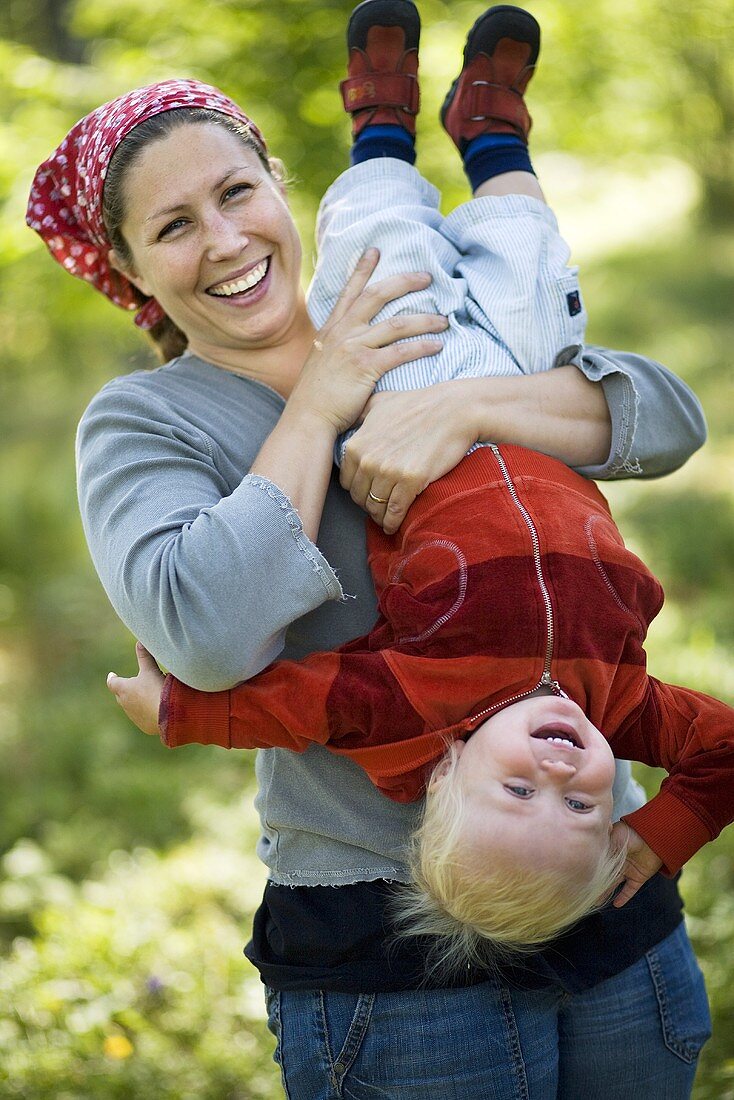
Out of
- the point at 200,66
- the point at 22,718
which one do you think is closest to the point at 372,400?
the point at 200,66

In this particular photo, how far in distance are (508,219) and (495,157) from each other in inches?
8.7

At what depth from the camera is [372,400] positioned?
1750mm

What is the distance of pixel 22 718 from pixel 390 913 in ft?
10.9

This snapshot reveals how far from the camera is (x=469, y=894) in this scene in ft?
4.94

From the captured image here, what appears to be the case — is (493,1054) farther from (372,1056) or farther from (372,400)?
(372,400)

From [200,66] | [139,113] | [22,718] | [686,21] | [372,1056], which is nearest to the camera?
[372,1056]

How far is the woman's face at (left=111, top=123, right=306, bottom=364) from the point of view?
5.78 feet

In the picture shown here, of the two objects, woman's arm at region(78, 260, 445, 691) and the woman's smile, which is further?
the woman's smile

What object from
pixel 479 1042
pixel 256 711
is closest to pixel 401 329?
pixel 256 711

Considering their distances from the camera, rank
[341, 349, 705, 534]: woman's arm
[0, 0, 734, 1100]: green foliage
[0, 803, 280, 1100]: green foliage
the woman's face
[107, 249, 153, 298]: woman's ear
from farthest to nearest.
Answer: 1. [0, 0, 734, 1100]: green foliage
2. [0, 803, 280, 1100]: green foliage
3. [107, 249, 153, 298]: woman's ear
4. the woman's face
5. [341, 349, 705, 534]: woman's arm

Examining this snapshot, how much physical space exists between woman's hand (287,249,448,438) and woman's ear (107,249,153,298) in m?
0.35

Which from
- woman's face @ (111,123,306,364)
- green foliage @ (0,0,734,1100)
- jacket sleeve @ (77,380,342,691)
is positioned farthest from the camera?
green foliage @ (0,0,734,1100)

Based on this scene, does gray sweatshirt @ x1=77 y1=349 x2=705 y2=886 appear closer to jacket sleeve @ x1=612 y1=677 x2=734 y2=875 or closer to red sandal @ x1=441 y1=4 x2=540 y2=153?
→ jacket sleeve @ x1=612 y1=677 x2=734 y2=875

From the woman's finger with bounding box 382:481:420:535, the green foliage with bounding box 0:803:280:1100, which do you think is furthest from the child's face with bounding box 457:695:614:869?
the green foliage with bounding box 0:803:280:1100
